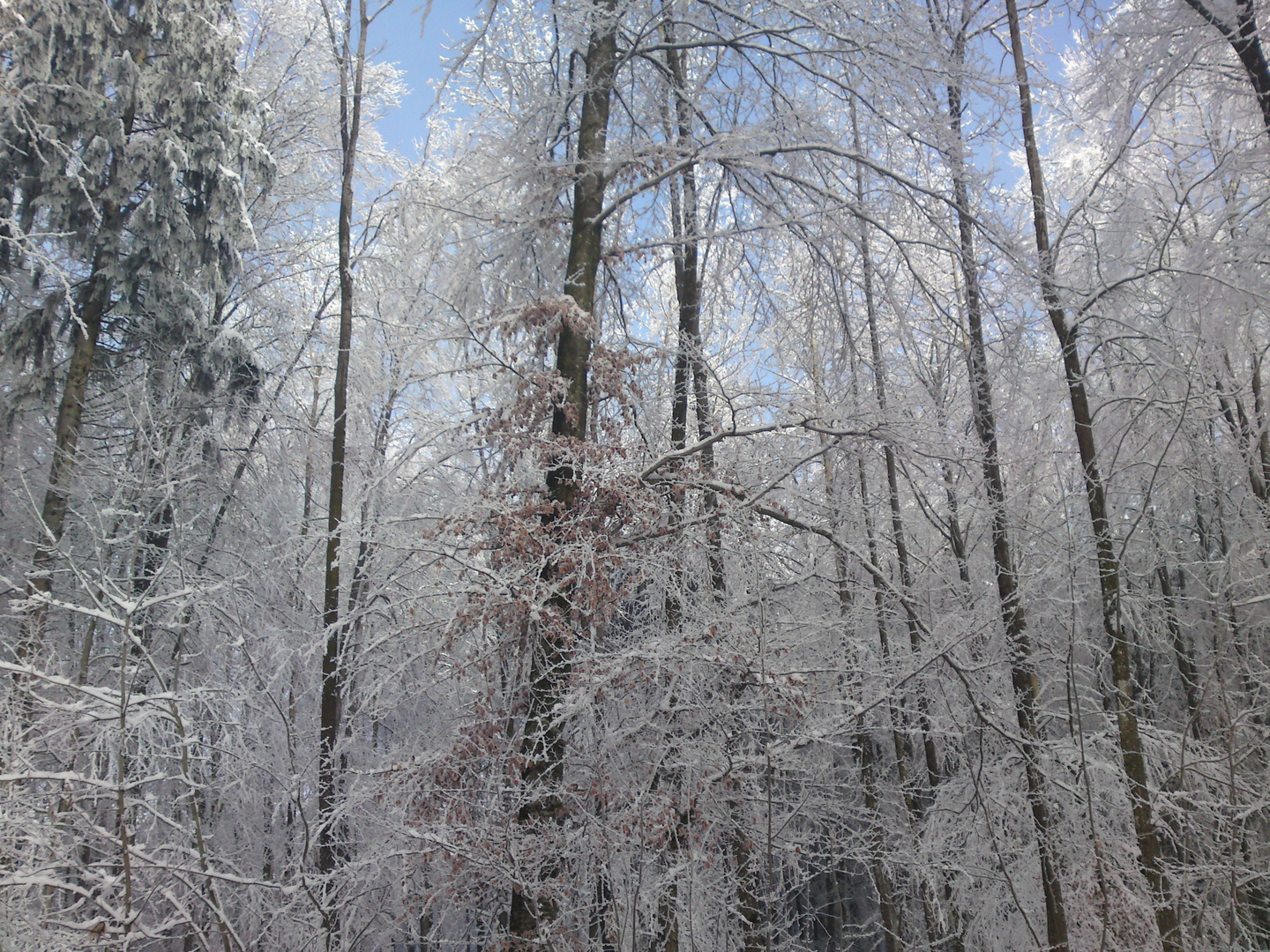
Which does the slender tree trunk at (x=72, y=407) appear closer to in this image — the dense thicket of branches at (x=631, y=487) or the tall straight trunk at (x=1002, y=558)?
the dense thicket of branches at (x=631, y=487)

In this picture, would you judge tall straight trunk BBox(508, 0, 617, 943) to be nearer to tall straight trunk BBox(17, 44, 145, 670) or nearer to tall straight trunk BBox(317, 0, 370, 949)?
tall straight trunk BBox(317, 0, 370, 949)

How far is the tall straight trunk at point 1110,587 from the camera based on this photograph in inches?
192

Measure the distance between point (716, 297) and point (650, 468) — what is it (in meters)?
3.13

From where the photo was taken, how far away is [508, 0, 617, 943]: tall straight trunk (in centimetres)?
462

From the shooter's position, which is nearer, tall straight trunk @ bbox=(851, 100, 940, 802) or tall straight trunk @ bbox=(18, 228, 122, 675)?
tall straight trunk @ bbox=(851, 100, 940, 802)

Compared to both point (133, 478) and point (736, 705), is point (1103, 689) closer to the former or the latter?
point (736, 705)

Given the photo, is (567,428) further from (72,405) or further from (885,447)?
(72,405)

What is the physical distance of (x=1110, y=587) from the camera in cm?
534

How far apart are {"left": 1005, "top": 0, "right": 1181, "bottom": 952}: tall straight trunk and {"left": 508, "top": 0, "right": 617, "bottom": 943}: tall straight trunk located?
306 cm

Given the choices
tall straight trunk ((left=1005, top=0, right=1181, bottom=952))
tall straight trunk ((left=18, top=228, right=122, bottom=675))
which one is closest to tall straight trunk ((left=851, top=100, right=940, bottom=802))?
tall straight trunk ((left=1005, top=0, right=1181, bottom=952))

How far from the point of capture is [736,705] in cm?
490

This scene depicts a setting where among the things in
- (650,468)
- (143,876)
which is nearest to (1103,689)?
(650,468)

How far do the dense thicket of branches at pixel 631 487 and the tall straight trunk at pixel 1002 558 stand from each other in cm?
9

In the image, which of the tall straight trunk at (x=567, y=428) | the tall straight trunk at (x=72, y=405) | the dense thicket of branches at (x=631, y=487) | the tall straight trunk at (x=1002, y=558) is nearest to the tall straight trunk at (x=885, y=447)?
the dense thicket of branches at (x=631, y=487)
